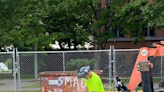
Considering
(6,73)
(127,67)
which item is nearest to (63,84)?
(6,73)

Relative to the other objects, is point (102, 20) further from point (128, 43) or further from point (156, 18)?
point (128, 43)

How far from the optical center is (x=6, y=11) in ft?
47.7

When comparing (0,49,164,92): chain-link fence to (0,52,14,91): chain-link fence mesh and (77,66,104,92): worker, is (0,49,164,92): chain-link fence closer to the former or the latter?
(0,52,14,91): chain-link fence mesh

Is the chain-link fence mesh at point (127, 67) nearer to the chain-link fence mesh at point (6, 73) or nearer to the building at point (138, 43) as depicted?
the building at point (138, 43)

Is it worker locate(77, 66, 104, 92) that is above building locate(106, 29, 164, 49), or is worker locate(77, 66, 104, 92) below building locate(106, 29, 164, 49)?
below

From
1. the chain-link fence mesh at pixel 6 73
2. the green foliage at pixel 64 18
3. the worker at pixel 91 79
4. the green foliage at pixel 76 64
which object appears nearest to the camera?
the worker at pixel 91 79

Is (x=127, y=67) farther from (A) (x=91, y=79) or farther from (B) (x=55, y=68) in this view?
(A) (x=91, y=79)

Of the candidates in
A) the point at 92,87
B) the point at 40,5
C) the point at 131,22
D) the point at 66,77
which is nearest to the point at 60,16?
the point at 40,5

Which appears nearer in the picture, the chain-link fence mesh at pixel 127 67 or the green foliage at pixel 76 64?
the chain-link fence mesh at pixel 127 67

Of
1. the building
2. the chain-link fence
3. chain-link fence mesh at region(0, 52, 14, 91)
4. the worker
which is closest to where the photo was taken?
the worker

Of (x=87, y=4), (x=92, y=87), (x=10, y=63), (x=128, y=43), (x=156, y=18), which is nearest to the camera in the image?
(x=92, y=87)

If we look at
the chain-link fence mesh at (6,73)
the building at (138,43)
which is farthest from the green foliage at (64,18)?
the building at (138,43)

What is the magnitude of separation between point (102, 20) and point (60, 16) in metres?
2.94

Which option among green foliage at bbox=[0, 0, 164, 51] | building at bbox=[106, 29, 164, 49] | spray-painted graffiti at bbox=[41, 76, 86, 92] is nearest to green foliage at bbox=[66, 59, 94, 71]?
green foliage at bbox=[0, 0, 164, 51]
